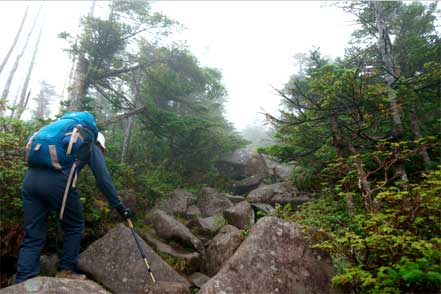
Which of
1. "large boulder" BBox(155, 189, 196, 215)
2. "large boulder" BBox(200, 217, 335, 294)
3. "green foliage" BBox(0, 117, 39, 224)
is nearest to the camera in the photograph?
"large boulder" BBox(200, 217, 335, 294)

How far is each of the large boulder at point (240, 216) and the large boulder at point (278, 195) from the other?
7.59 feet

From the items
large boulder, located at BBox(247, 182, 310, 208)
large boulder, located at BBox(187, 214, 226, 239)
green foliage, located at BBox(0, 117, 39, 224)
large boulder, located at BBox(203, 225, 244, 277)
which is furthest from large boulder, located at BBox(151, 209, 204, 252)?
large boulder, located at BBox(247, 182, 310, 208)

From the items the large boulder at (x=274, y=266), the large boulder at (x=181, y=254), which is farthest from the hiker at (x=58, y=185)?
the large boulder at (x=181, y=254)

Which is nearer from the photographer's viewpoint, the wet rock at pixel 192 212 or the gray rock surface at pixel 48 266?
the gray rock surface at pixel 48 266

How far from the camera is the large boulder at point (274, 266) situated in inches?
144

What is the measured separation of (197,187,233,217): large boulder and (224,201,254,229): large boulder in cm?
192

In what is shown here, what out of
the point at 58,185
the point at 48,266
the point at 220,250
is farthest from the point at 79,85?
the point at 220,250

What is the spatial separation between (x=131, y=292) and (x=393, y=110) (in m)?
7.04

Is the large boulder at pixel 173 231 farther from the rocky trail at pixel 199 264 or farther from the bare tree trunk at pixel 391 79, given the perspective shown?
the bare tree trunk at pixel 391 79

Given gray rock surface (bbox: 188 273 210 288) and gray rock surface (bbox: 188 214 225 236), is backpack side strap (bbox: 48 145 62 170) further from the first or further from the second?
gray rock surface (bbox: 188 214 225 236)

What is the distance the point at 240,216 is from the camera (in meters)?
7.81

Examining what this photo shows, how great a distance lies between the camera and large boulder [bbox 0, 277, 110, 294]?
2.53 metres

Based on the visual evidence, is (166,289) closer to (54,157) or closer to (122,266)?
(122,266)

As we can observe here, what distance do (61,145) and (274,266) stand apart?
11.9 ft
